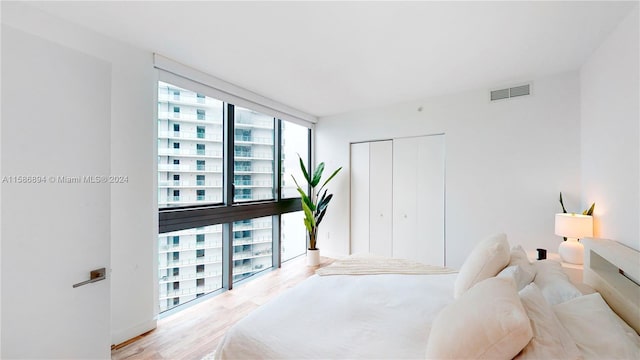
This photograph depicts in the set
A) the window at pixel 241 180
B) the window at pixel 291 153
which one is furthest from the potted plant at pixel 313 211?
the window at pixel 241 180

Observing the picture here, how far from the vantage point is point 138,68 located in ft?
7.21

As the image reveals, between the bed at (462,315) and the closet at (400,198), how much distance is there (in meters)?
1.51

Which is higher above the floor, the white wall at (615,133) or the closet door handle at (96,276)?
the white wall at (615,133)

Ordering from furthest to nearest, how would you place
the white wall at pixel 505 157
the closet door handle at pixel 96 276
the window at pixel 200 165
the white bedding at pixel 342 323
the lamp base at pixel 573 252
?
the window at pixel 200 165 < the white wall at pixel 505 157 < the lamp base at pixel 573 252 < the closet door handle at pixel 96 276 < the white bedding at pixel 342 323

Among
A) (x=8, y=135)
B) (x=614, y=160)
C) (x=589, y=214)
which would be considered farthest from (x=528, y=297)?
(x=8, y=135)

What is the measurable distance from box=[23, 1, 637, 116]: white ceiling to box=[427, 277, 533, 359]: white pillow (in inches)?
66.6

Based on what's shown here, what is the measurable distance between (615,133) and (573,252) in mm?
1054

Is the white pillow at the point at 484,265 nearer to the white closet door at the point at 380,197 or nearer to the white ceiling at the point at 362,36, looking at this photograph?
the white ceiling at the point at 362,36

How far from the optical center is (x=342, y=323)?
1.41 metres

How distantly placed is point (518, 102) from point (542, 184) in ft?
3.16

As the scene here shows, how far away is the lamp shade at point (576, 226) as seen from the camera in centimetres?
219

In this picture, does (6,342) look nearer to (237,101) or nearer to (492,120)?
(237,101)

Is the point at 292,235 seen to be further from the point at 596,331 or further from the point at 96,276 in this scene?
the point at 596,331

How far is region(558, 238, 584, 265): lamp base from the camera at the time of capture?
224 centimetres
